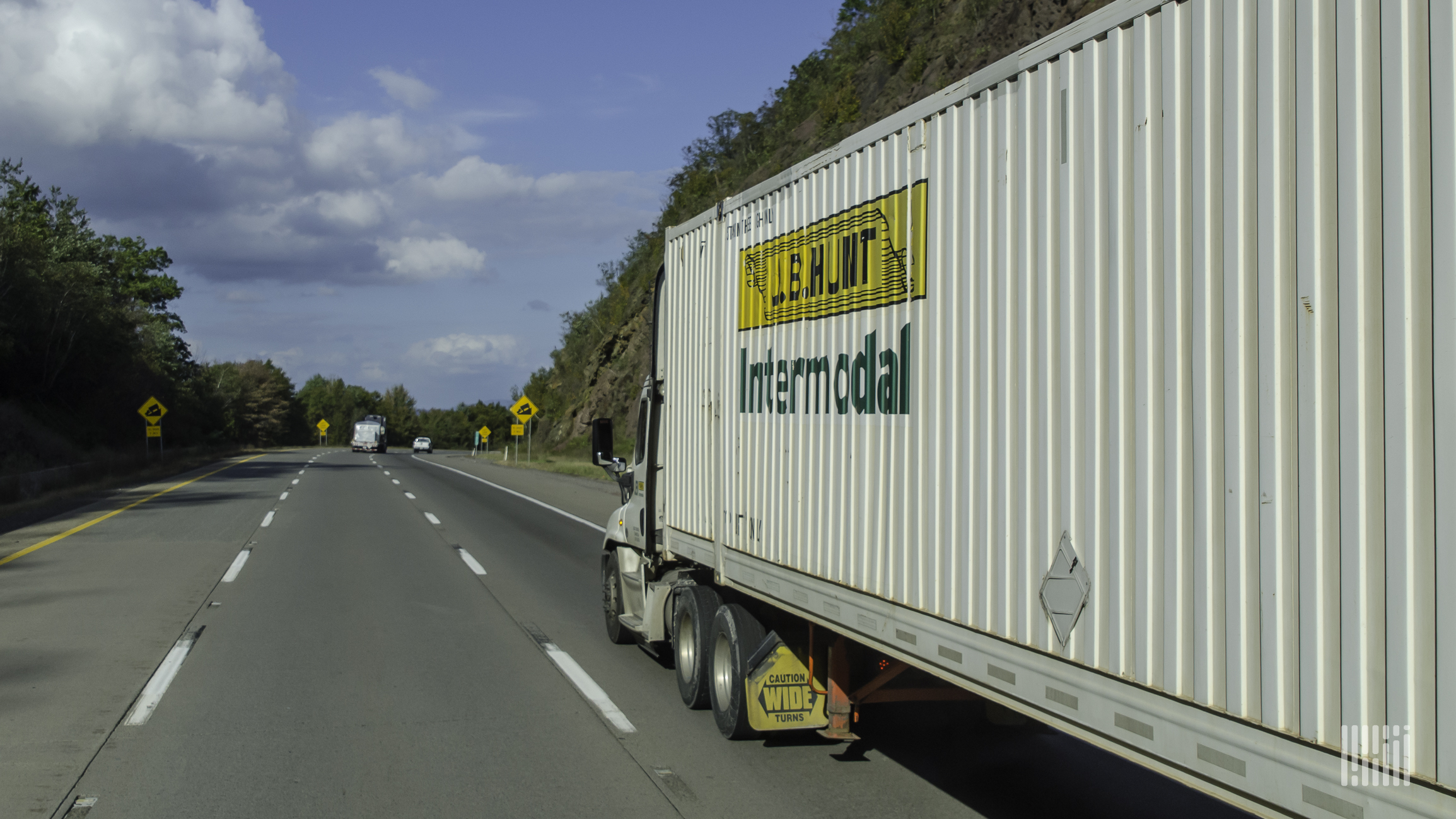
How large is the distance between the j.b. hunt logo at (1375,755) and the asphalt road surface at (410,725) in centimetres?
294

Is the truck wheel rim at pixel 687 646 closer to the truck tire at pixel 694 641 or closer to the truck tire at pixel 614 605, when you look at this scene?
the truck tire at pixel 694 641

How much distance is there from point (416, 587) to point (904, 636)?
30.6 ft

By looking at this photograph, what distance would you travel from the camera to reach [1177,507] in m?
3.18

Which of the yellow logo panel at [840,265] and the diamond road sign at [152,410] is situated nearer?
the yellow logo panel at [840,265]

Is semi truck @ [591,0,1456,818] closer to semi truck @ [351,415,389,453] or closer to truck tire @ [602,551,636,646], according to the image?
truck tire @ [602,551,636,646]

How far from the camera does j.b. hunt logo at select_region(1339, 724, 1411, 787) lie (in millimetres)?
2531

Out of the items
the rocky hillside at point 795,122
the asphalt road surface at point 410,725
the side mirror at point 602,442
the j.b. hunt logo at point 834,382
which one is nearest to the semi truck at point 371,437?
the rocky hillside at point 795,122

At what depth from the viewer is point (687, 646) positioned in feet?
24.3

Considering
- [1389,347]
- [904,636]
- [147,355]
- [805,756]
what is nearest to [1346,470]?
[1389,347]

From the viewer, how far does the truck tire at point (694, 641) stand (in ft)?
23.0

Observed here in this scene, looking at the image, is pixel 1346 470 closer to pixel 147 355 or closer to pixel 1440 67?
pixel 1440 67

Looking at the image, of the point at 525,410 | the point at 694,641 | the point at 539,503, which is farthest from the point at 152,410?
the point at 694,641

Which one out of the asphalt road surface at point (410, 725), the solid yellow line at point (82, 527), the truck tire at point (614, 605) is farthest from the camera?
the solid yellow line at point (82, 527)

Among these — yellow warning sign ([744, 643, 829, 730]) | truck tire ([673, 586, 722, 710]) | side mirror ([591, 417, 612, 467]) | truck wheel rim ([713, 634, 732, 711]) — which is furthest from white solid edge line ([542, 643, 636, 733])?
side mirror ([591, 417, 612, 467])
